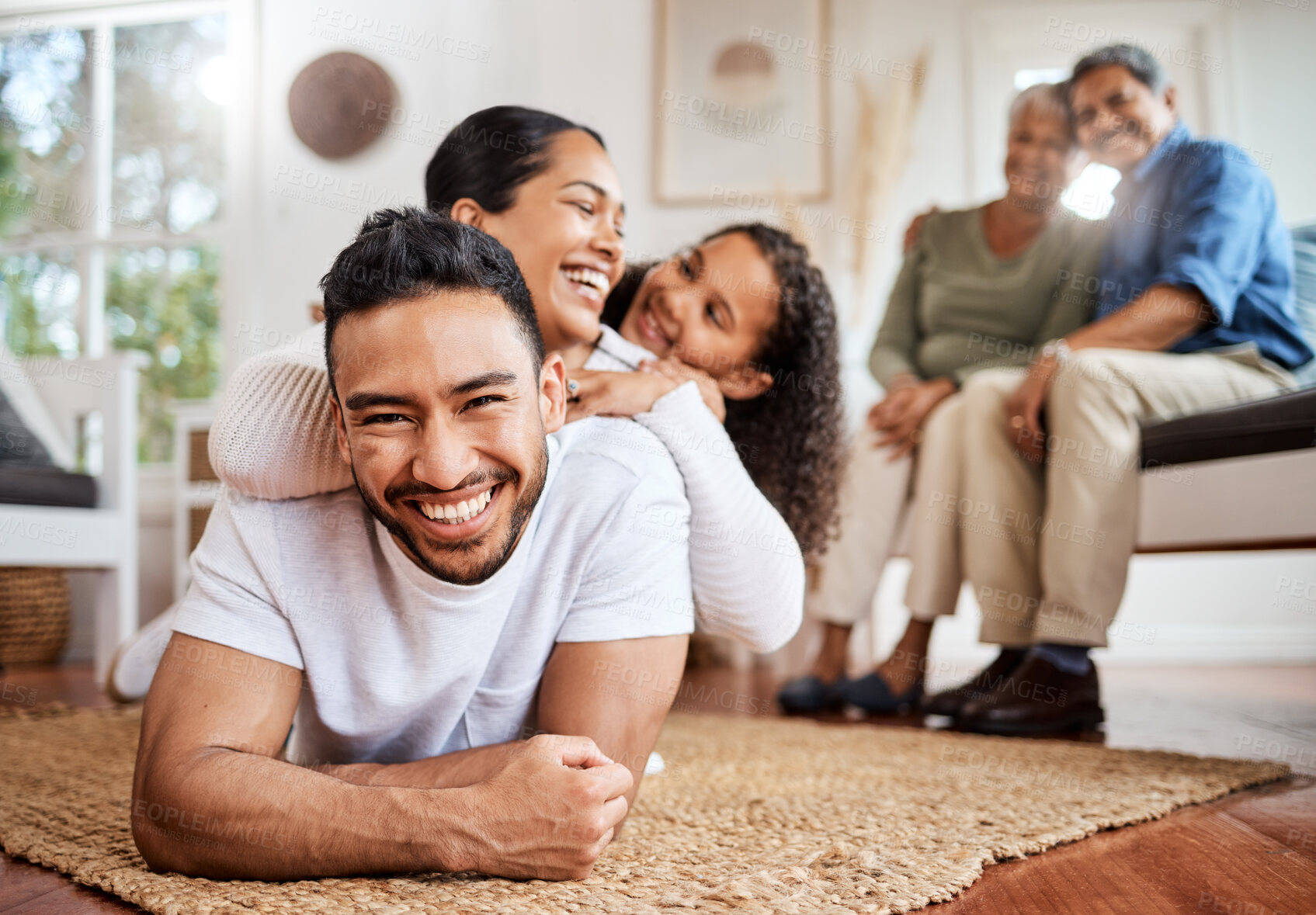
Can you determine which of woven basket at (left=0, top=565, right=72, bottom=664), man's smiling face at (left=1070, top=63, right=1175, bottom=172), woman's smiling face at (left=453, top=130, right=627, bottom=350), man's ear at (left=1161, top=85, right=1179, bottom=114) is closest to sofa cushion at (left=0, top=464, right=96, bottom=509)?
woven basket at (left=0, top=565, right=72, bottom=664)

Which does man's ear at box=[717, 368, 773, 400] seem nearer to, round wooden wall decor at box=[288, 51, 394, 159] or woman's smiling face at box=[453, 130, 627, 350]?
woman's smiling face at box=[453, 130, 627, 350]

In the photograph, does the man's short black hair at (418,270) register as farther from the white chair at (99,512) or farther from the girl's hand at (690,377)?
the white chair at (99,512)

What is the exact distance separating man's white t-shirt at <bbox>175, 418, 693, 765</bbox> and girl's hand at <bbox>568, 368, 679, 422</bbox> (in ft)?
0.26

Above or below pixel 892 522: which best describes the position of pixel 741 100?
above

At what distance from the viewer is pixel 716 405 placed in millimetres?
1223

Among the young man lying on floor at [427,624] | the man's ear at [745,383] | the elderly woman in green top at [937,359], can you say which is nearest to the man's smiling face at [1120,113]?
the elderly woman in green top at [937,359]

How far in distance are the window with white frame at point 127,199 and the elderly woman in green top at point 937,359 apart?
2.64 meters

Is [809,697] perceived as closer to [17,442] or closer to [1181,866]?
[1181,866]

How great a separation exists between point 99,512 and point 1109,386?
2.18m

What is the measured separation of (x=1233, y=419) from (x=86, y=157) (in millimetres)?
3838

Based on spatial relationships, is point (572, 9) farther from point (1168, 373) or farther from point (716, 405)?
point (716, 405)

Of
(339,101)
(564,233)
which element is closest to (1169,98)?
(564,233)

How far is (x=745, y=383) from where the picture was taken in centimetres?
146

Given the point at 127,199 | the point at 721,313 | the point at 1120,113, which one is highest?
the point at 127,199
